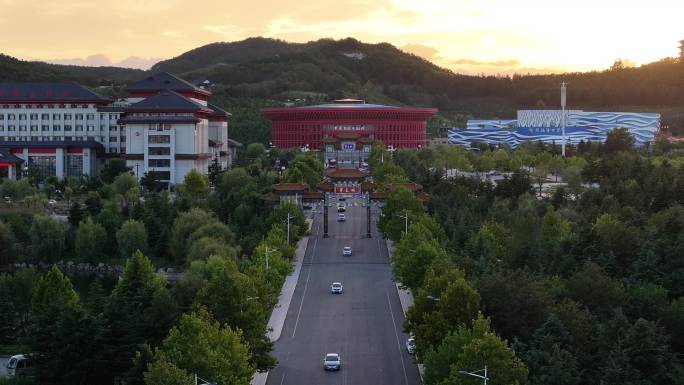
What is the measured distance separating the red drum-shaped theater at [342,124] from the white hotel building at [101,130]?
2979cm

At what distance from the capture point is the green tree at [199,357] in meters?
21.1

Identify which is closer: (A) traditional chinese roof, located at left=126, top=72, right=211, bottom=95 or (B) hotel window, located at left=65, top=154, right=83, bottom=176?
(B) hotel window, located at left=65, top=154, right=83, bottom=176

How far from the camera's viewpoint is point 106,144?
265 feet

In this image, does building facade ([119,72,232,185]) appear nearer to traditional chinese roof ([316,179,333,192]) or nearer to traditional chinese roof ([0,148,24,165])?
traditional chinese roof ([0,148,24,165])

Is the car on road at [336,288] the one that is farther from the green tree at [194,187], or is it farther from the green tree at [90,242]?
the green tree at [194,187]

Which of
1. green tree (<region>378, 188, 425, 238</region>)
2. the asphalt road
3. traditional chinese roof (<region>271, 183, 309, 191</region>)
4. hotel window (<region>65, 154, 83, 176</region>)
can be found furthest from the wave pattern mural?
the asphalt road

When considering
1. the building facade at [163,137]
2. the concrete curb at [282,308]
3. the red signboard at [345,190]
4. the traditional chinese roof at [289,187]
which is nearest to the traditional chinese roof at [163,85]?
the building facade at [163,137]

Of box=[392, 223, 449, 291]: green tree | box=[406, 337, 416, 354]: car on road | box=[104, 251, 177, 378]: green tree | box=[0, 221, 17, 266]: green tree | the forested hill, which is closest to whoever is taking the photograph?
box=[104, 251, 177, 378]: green tree

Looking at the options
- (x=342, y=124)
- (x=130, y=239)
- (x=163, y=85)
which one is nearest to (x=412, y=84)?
(x=342, y=124)

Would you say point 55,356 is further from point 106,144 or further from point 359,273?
point 106,144

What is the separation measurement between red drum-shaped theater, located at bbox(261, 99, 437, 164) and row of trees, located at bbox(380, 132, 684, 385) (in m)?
48.7

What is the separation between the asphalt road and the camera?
27.8 m

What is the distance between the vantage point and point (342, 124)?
370 ft

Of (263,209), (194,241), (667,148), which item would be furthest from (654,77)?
(194,241)
